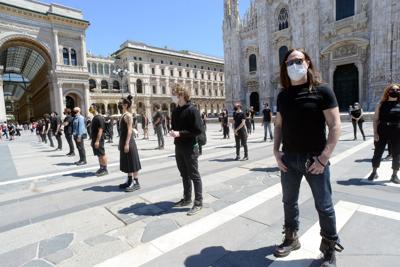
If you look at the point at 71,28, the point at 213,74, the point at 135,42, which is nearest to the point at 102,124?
the point at 71,28

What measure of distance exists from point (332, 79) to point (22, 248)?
3082 cm

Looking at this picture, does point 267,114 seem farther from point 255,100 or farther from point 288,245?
point 255,100

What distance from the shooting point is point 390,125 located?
15.5 feet

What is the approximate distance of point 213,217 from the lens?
3506mm

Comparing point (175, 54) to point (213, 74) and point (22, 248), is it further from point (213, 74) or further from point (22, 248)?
point (22, 248)

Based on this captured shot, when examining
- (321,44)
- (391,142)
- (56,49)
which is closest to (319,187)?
(391,142)

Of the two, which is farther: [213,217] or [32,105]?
[32,105]

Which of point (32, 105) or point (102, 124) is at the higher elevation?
point (32, 105)

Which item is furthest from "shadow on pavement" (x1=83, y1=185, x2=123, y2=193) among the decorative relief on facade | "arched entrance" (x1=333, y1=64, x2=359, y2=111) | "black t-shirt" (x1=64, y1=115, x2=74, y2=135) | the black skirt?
the decorative relief on facade

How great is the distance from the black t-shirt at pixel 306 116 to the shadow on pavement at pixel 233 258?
1.17m

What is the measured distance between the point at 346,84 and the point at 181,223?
29669 mm

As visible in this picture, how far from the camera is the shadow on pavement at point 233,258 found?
2422 millimetres

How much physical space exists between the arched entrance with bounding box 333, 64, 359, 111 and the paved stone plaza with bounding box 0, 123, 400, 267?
81.2 feet

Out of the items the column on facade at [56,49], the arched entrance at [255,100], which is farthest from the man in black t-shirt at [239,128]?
the column on facade at [56,49]
